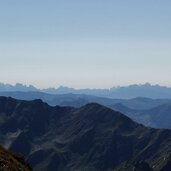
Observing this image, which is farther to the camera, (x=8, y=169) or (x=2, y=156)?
(x=2, y=156)

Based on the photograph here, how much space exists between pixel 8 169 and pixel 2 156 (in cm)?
388

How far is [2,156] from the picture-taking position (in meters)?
47.9

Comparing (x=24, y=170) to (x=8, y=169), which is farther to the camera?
(x=24, y=170)

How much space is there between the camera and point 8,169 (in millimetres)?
44375

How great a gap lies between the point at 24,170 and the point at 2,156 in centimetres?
301

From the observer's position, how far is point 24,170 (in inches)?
1912

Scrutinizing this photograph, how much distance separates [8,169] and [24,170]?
174 inches
